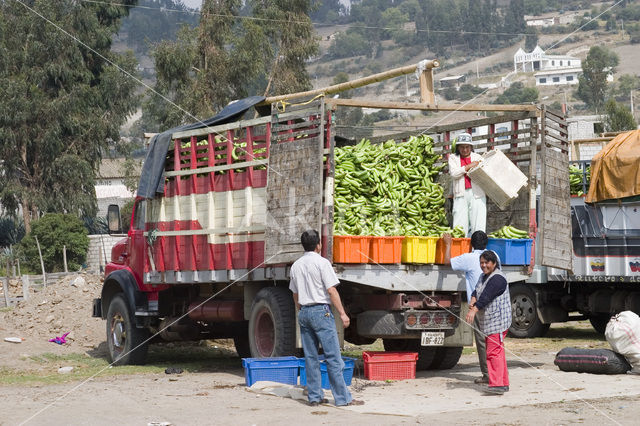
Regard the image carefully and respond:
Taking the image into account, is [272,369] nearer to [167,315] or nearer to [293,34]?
[167,315]

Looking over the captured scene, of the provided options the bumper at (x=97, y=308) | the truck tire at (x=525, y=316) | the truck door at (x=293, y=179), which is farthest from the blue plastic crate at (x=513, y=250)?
the truck tire at (x=525, y=316)

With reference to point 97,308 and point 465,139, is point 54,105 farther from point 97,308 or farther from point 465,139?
point 465,139

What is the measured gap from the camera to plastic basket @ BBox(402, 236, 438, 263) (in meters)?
11.8

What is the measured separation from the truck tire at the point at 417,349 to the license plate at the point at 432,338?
4.76 feet

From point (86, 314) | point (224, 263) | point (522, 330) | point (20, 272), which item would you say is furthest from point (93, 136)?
point (224, 263)

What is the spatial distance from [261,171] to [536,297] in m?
8.46

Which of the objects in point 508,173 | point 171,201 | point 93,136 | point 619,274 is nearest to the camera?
point 508,173

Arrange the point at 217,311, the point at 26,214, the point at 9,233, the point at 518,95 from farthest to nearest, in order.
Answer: the point at 518,95
the point at 9,233
the point at 26,214
the point at 217,311

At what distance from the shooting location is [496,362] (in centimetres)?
1084

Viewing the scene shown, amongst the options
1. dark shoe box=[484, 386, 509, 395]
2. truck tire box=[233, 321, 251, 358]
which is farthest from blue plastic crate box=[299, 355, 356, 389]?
truck tire box=[233, 321, 251, 358]

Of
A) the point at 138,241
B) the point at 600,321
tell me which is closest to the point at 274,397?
the point at 138,241

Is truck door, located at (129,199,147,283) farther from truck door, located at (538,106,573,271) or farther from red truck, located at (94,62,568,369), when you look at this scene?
truck door, located at (538,106,573,271)

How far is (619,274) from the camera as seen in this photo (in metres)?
18.1

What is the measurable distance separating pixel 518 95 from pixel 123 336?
555 ft
